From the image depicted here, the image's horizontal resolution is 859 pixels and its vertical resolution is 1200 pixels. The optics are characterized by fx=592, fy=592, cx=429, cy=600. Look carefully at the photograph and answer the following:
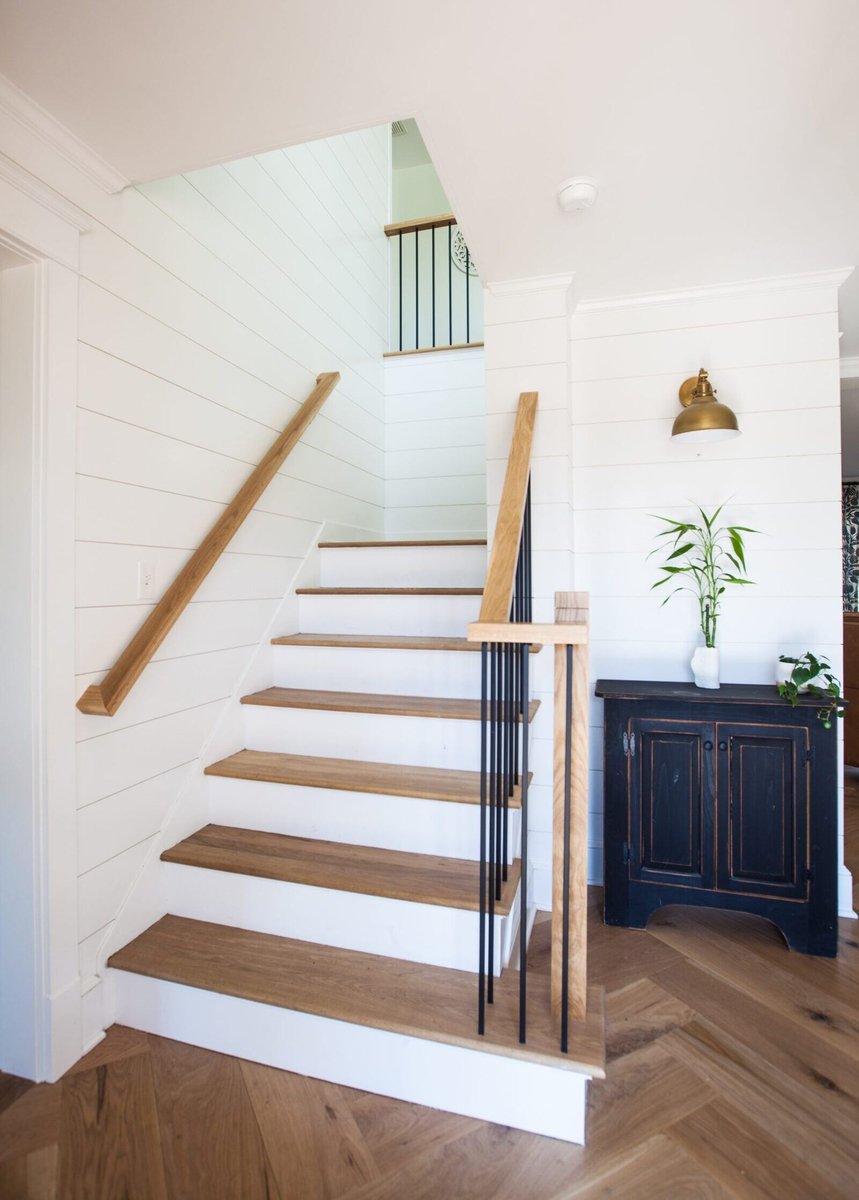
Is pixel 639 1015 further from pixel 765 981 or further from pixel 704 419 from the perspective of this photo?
pixel 704 419

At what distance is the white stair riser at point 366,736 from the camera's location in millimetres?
1965

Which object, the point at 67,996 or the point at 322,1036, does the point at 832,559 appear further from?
the point at 67,996

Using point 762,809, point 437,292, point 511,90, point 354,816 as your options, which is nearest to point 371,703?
point 354,816

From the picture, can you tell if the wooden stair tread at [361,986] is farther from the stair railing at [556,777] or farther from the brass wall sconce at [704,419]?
the brass wall sconce at [704,419]

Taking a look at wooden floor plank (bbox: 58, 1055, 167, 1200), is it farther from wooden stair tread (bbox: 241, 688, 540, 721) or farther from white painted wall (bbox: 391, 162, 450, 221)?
white painted wall (bbox: 391, 162, 450, 221)

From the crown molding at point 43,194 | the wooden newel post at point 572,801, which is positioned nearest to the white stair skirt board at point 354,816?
the wooden newel post at point 572,801

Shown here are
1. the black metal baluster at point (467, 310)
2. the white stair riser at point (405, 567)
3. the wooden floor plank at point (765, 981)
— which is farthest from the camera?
the black metal baluster at point (467, 310)

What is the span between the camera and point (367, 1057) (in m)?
1.38

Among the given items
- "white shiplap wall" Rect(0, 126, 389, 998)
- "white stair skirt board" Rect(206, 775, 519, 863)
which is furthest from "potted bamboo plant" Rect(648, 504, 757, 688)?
"white shiplap wall" Rect(0, 126, 389, 998)

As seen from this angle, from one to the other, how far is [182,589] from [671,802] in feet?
5.90

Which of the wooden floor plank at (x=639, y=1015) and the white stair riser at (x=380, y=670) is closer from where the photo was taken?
the wooden floor plank at (x=639, y=1015)

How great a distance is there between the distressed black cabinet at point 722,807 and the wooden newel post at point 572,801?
0.84m

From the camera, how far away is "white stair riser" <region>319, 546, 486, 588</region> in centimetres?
269

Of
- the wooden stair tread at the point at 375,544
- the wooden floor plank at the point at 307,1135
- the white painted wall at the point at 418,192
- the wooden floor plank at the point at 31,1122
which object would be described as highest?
the white painted wall at the point at 418,192
